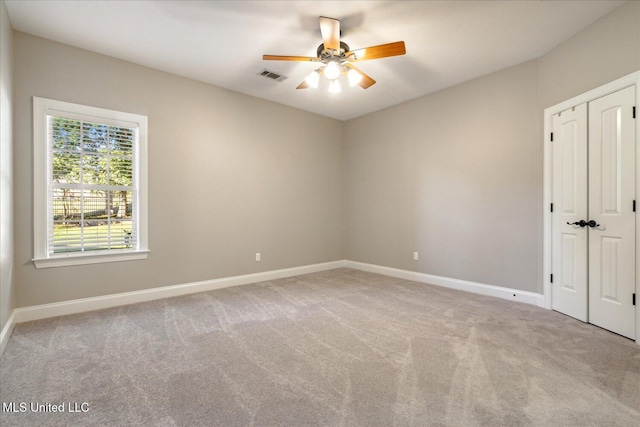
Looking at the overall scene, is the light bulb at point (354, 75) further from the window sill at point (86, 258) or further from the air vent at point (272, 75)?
the window sill at point (86, 258)

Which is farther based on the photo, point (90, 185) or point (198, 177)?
point (198, 177)

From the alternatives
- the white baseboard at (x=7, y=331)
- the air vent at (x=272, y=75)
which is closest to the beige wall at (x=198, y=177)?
the white baseboard at (x=7, y=331)

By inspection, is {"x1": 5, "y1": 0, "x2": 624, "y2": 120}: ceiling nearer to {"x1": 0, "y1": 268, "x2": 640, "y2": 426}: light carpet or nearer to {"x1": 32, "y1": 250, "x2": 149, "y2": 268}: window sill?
{"x1": 32, "y1": 250, "x2": 149, "y2": 268}: window sill

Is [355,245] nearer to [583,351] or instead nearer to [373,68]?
[373,68]

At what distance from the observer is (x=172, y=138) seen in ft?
13.1

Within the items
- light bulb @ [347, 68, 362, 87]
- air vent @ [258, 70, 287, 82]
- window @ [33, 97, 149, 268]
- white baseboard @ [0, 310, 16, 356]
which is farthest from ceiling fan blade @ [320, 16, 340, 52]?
white baseboard @ [0, 310, 16, 356]

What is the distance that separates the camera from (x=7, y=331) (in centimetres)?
262

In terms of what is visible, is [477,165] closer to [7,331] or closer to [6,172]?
[6,172]

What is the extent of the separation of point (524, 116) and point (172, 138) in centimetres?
455

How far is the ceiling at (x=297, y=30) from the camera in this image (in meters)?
2.69

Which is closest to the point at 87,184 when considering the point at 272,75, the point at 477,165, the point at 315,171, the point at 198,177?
the point at 198,177

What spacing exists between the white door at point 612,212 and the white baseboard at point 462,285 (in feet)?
2.21

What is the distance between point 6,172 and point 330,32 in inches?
125

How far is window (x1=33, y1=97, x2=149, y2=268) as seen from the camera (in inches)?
124
